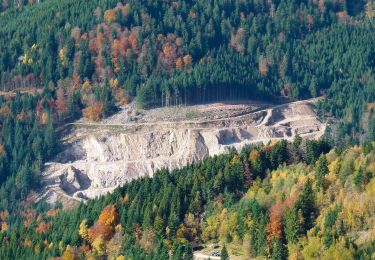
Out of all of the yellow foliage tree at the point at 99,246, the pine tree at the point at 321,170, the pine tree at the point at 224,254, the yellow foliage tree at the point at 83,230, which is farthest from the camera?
the yellow foliage tree at the point at 83,230

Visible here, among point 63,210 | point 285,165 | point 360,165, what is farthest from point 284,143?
point 63,210

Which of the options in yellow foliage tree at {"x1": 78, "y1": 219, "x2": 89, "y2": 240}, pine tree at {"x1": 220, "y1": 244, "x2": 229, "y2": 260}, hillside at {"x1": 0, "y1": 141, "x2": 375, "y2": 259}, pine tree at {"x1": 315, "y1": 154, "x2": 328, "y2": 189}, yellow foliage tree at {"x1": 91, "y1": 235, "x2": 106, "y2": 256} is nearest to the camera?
pine tree at {"x1": 220, "y1": 244, "x2": 229, "y2": 260}

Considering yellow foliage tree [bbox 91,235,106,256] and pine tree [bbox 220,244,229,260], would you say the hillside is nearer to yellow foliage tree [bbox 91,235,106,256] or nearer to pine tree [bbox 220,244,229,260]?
yellow foliage tree [bbox 91,235,106,256]

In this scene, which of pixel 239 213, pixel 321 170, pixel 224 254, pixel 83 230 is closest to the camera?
pixel 224 254

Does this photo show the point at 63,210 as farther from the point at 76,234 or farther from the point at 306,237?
the point at 306,237

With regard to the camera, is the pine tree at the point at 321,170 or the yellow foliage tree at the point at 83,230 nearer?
the pine tree at the point at 321,170

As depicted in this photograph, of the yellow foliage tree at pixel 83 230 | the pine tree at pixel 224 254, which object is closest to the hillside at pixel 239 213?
the yellow foliage tree at pixel 83 230

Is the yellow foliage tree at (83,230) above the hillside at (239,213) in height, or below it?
below

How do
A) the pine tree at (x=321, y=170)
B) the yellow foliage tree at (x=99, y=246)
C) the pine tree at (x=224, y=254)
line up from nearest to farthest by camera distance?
the pine tree at (x=224, y=254), the pine tree at (x=321, y=170), the yellow foliage tree at (x=99, y=246)

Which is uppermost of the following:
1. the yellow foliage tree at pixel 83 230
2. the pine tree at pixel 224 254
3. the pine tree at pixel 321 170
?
the pine tree at pixel 321 170

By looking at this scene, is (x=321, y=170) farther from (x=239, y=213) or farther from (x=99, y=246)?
(x=99, y=246)

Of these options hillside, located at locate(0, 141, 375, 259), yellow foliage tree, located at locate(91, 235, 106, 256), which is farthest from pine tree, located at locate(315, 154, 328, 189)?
yellow foliage tree, located at locate(91, 235, 106, 256)

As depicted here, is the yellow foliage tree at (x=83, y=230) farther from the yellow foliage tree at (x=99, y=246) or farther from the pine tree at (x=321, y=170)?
the pine tree at (x=321, y=170)

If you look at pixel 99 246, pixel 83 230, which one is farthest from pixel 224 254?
pixel 83 230
